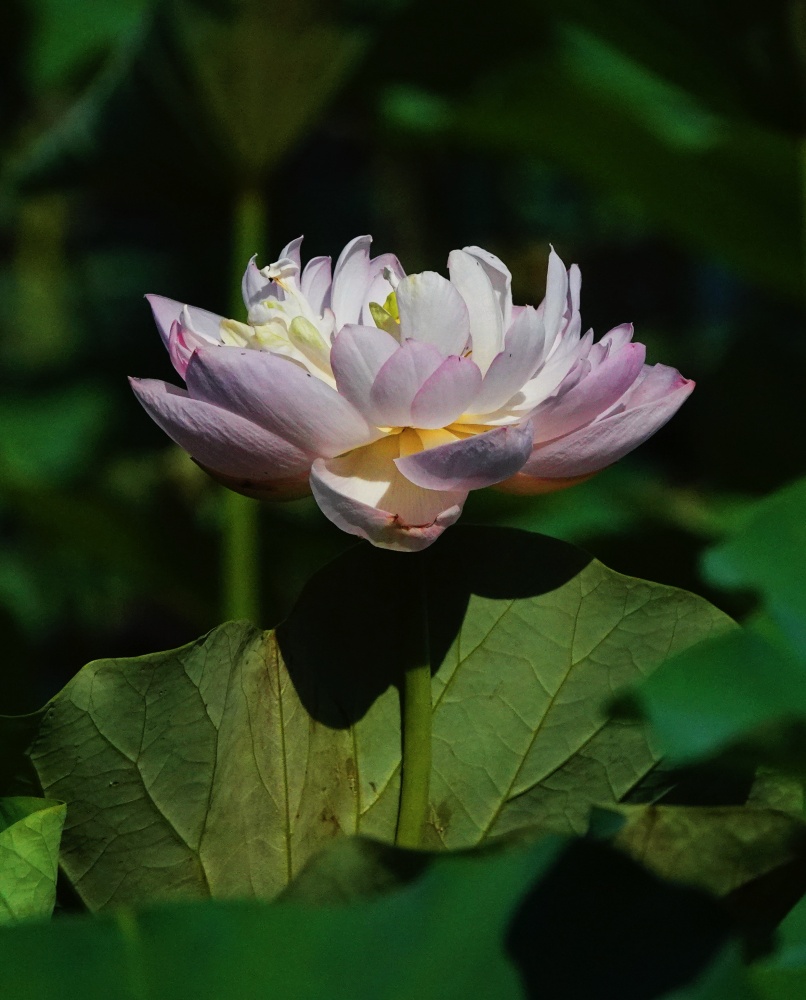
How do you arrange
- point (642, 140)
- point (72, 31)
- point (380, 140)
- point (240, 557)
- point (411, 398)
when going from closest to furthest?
1. point (411, 398)
2. point (240, 557)
3. point (642, 140)
4. point (72, 31)
5. point (380, 140)

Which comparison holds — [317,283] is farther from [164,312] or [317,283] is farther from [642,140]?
[642,140]

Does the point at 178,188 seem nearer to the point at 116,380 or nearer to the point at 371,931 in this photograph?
the point at 116,380

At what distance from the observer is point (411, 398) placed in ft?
1.40

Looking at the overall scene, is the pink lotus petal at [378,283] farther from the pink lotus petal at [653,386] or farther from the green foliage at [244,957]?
the green foliage at [244,957]

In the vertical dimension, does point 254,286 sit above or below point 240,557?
above

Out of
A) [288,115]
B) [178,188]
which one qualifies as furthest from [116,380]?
[288,115]

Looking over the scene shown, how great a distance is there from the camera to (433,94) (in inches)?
65.1

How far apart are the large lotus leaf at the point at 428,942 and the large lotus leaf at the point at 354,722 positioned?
12 cm

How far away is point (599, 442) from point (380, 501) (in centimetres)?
8

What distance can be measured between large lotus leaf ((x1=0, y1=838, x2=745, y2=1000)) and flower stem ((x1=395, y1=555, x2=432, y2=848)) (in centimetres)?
9

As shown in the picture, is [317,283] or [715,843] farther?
[317,283]

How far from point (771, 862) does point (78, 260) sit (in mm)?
3147

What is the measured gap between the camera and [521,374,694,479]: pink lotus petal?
17.8 inches

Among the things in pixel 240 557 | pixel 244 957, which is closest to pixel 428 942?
pixel 244 957
